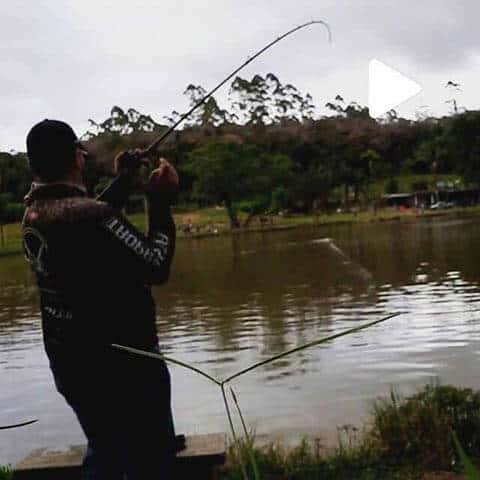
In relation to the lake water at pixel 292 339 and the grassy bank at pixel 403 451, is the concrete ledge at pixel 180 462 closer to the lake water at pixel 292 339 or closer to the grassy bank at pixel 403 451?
the grassy bank at pixel 403 451

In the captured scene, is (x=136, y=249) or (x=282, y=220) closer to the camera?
(x=136, y=249)

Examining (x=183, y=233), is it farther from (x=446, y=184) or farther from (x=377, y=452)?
(x=377, y=452)

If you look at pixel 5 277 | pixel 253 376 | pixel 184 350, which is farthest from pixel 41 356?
pixel 5 277

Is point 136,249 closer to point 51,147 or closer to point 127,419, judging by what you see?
point 51,147

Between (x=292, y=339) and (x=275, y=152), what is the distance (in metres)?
7.14

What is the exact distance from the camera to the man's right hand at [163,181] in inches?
91.4

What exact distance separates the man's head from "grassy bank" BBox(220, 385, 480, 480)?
1.94 m

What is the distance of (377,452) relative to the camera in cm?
429

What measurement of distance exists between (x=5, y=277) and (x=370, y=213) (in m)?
21.6

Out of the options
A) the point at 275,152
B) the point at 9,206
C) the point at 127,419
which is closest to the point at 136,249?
the point at 127,419

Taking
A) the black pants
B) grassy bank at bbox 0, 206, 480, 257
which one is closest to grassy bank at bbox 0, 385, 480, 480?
the black pants

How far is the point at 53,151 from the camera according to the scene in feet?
7.66

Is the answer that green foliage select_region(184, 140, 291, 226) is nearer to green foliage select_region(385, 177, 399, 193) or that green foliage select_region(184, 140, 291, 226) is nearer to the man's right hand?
green foliage select_region(385, 177, 399, 193)

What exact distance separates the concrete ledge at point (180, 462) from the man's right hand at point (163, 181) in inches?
43.5
